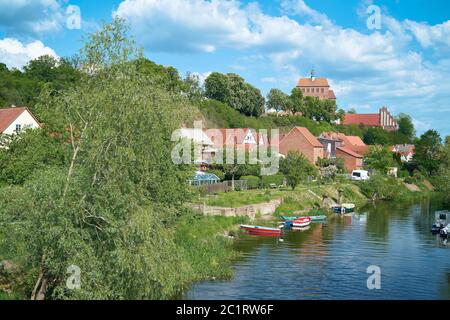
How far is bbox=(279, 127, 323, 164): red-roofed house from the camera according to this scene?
75875 mm

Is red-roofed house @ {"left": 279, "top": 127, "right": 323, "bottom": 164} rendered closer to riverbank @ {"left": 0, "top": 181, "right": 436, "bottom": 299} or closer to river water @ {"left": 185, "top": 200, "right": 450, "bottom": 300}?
riverbank @ {"left": 0, "top": 181, "right": 436, "bottom": 299}

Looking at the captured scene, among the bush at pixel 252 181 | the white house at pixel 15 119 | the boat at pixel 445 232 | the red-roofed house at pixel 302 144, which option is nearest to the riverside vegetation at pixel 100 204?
the boat at pixel 445 232

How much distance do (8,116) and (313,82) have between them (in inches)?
4955

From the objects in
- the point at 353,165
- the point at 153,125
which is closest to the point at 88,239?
the point at 153,125

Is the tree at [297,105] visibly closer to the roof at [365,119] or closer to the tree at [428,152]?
the tree at [428,152]

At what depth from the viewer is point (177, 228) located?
28.7m

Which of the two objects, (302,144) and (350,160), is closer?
(302,144)

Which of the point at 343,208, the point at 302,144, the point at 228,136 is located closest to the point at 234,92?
the point at 302,144

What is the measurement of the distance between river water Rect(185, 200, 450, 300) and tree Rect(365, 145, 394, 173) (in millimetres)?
41153

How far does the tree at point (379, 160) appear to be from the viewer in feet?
281

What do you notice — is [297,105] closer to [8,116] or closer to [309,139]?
[309,139]

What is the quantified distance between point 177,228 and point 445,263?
47.2 feet

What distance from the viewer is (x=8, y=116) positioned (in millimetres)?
49594

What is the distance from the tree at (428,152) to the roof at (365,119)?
58.9m
